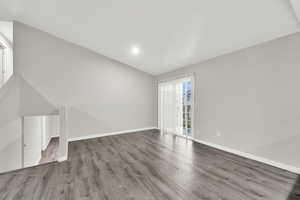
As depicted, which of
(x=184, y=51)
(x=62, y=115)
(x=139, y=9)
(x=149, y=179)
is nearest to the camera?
(x=149, y=179)

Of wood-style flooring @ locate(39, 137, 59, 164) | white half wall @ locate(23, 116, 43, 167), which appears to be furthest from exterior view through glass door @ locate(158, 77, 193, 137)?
white half wall @ locate(23, 116, 43, 167)

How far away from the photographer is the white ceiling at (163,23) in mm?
2080

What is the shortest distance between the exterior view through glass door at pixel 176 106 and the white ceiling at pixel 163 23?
0.96 meters

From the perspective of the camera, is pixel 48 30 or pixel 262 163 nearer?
pixel 262 163

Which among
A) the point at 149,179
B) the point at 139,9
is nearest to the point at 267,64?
the point at 139,9

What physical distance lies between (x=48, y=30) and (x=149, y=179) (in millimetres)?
4820

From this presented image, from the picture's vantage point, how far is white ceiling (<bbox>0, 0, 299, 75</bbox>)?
208 centimetres

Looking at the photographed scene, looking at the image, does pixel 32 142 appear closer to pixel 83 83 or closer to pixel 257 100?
pixel 83 83

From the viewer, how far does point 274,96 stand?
2533 mm

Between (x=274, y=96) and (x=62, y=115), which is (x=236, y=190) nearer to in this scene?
(x=274, y=96)

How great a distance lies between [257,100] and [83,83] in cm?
490

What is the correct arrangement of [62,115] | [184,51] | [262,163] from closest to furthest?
[262,163] → [62,115] → [184,51]

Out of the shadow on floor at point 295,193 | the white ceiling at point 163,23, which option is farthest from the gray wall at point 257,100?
the shadow on floor at point 295,193

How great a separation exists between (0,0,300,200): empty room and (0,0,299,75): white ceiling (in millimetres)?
25
